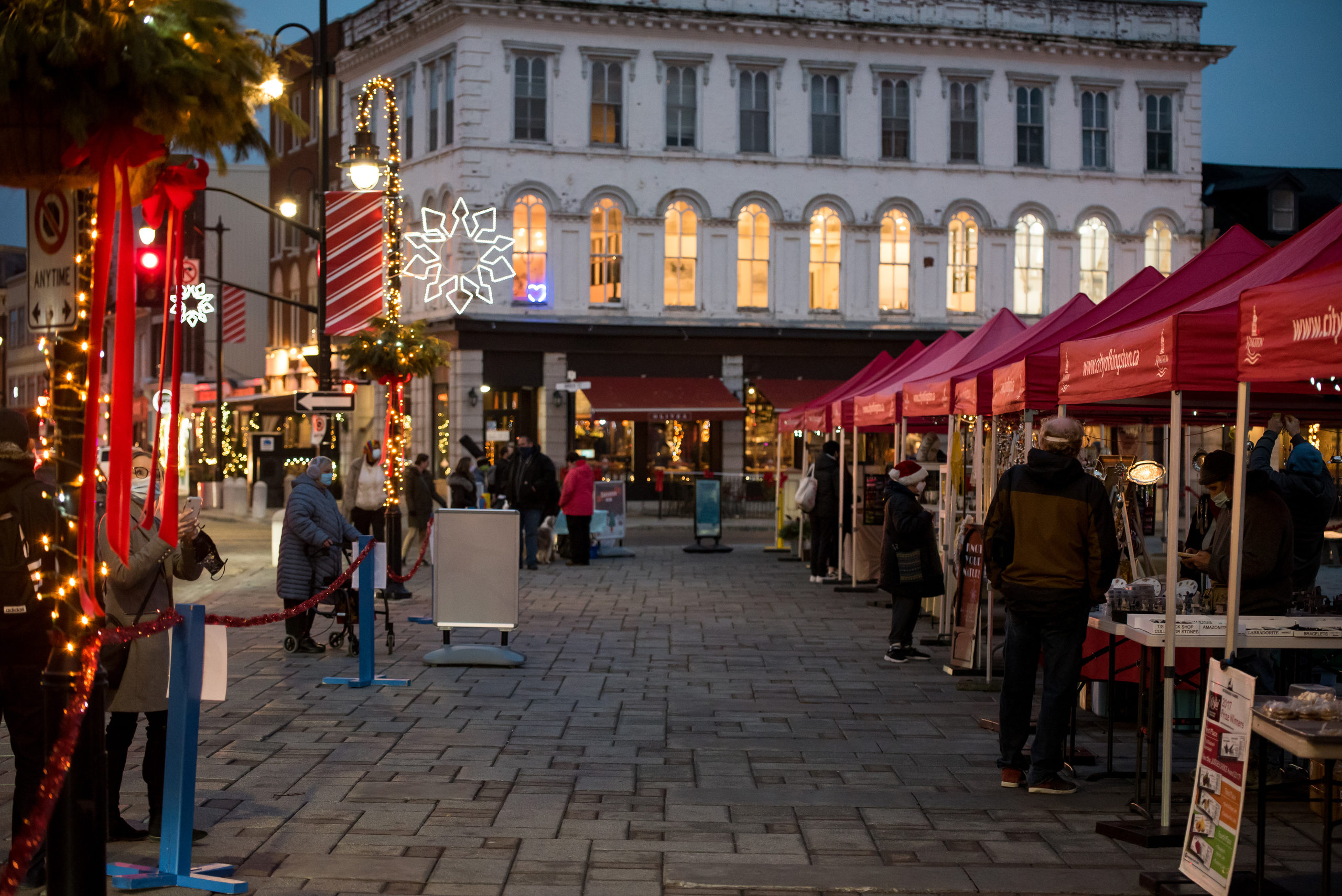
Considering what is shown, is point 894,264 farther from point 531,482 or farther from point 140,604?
point 140,604

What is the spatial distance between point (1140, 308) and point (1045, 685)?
2.75 m

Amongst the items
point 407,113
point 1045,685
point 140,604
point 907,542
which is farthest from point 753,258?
point 140,604

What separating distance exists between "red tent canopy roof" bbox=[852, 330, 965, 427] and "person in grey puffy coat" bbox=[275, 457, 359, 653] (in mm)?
6327

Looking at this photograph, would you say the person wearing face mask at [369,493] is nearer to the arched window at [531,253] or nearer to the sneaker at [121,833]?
the sneaker at [121,833]

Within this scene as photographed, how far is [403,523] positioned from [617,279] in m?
13.3

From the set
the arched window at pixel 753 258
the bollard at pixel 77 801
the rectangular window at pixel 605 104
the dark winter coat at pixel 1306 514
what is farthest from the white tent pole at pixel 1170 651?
the rectangular window at pixel 605 104

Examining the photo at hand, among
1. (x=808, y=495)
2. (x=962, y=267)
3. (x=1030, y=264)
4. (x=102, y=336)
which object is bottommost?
(x=808, y=495)

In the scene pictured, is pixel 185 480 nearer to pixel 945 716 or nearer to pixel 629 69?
pixel 629 69

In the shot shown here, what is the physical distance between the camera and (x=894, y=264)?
36344 mm

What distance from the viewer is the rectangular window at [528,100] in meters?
34.6

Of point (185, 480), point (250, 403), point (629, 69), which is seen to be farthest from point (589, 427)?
point (250, 403)

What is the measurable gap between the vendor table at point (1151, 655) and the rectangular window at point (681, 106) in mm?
29058

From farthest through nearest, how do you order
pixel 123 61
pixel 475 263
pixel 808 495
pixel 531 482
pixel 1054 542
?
pixel 475 263
pixel 531 482
pixel 808 495
pixel 1054 542
pixel 123 61

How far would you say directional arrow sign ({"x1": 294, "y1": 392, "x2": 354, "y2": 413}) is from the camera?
17531 millimetres
